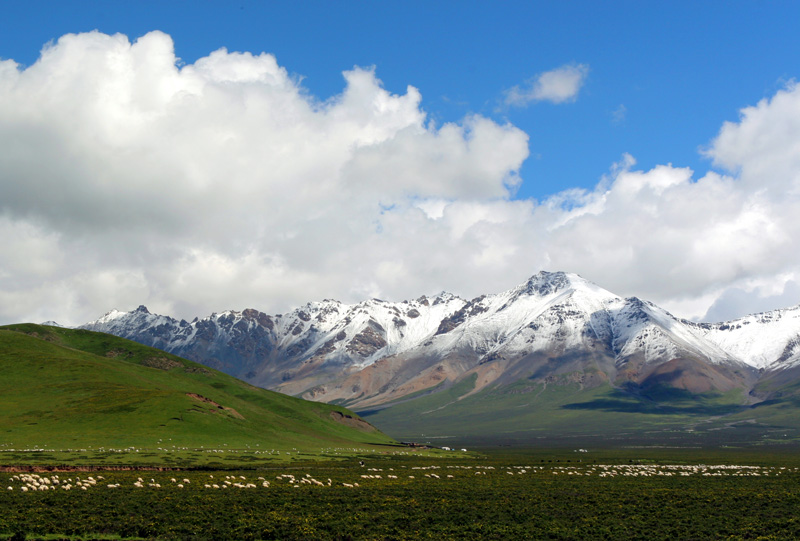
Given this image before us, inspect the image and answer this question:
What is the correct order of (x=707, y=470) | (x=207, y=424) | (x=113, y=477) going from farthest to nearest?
(x=207, y=424) < (x=707, y=470) < (x=113, y=477)

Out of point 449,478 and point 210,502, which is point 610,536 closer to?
point 210,502

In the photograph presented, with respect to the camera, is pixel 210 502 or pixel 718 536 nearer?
pixel 718 536

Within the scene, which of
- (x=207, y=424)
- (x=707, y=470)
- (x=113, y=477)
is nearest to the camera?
(x=113, y=477)

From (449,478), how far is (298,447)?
8771 centimetres

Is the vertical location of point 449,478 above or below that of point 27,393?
below

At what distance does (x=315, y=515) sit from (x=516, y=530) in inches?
739

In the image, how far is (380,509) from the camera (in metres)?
65.8

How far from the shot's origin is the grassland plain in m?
54.2

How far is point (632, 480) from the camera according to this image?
104562 mm

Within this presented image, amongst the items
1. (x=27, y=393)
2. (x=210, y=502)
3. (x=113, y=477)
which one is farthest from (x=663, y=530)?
(x=27, y=393)

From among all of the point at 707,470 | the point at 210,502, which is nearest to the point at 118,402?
the point at 210,502

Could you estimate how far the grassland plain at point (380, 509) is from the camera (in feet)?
178

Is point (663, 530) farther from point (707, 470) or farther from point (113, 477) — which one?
point (707, 470)

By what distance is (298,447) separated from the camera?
591 feet
